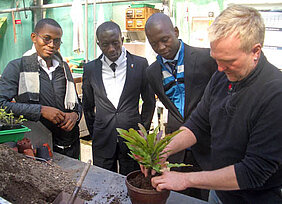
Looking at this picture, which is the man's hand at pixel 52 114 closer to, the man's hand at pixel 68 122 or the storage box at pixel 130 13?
the man's hand at pixel 68 122

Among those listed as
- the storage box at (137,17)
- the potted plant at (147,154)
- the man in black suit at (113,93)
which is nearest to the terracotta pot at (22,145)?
the man in black suit at (113,93)

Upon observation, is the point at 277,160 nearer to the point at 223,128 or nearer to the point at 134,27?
the point at 223,128

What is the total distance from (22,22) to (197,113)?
7.63 m

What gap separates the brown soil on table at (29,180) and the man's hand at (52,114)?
37cm

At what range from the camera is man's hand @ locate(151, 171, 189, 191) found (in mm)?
1386

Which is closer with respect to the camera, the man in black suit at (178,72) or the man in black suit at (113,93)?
the man in black suit at (178,72)

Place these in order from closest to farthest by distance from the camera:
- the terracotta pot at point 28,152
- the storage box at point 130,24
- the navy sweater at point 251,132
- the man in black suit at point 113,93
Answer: the navy sweater at point 251,132
the terracotta pot at point 28,152
the man in black suit at point 113,93
the storage box at point 130,24

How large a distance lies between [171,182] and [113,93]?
4.36 ft

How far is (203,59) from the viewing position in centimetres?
218

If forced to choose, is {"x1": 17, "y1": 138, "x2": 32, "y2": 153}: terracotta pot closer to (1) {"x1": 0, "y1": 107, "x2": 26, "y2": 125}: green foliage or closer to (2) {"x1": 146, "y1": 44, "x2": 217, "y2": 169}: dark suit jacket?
(1) {"x1": 0, "y1": 107, "x2": 26, "y2": 125}: green foliage

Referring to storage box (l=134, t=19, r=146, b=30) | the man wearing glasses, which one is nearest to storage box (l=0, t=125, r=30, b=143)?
the man wearing glasses

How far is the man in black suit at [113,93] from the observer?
2533 millimetres

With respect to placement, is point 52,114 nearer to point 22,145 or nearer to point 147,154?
point 22,145

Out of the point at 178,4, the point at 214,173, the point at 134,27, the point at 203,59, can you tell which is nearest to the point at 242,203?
the point at 214,173
